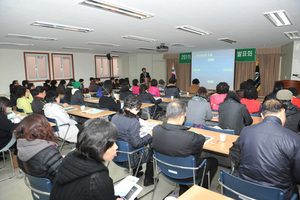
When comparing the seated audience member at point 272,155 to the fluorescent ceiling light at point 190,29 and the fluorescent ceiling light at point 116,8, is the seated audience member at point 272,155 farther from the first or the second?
the fluorescent ceiling light at point 190,29

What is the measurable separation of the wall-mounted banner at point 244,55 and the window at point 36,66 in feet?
34.0

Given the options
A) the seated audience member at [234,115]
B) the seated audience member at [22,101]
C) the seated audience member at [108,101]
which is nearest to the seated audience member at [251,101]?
the seated audience member at [234,115]

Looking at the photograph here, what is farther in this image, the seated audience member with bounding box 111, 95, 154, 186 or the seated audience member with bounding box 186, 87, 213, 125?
the seated audience member with bounding box 186, 87, 213, 125

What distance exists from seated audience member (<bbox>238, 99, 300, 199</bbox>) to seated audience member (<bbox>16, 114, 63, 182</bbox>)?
1833 millimetres

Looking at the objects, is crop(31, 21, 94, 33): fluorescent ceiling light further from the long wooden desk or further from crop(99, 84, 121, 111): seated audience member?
the long wooden desk

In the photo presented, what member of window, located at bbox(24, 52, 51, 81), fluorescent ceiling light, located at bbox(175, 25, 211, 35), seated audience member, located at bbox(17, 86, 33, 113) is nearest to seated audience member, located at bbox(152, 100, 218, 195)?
fluorescent ceiling light, located at bbox(175, 25, 211, 35)

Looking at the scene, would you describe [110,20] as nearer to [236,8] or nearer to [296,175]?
[236,8]

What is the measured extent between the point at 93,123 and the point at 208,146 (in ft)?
5.69

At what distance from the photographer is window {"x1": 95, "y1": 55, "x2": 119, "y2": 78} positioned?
13.4 m

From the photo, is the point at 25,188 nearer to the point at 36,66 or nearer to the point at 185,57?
the point at 36,66

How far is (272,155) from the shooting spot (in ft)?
5.82

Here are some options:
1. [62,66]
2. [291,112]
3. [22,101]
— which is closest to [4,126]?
[22,101]

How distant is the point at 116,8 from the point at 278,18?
346 centimetres

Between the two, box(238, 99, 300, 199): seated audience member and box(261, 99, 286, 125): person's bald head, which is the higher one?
box(261, 99, 286, 125): person's bald head
